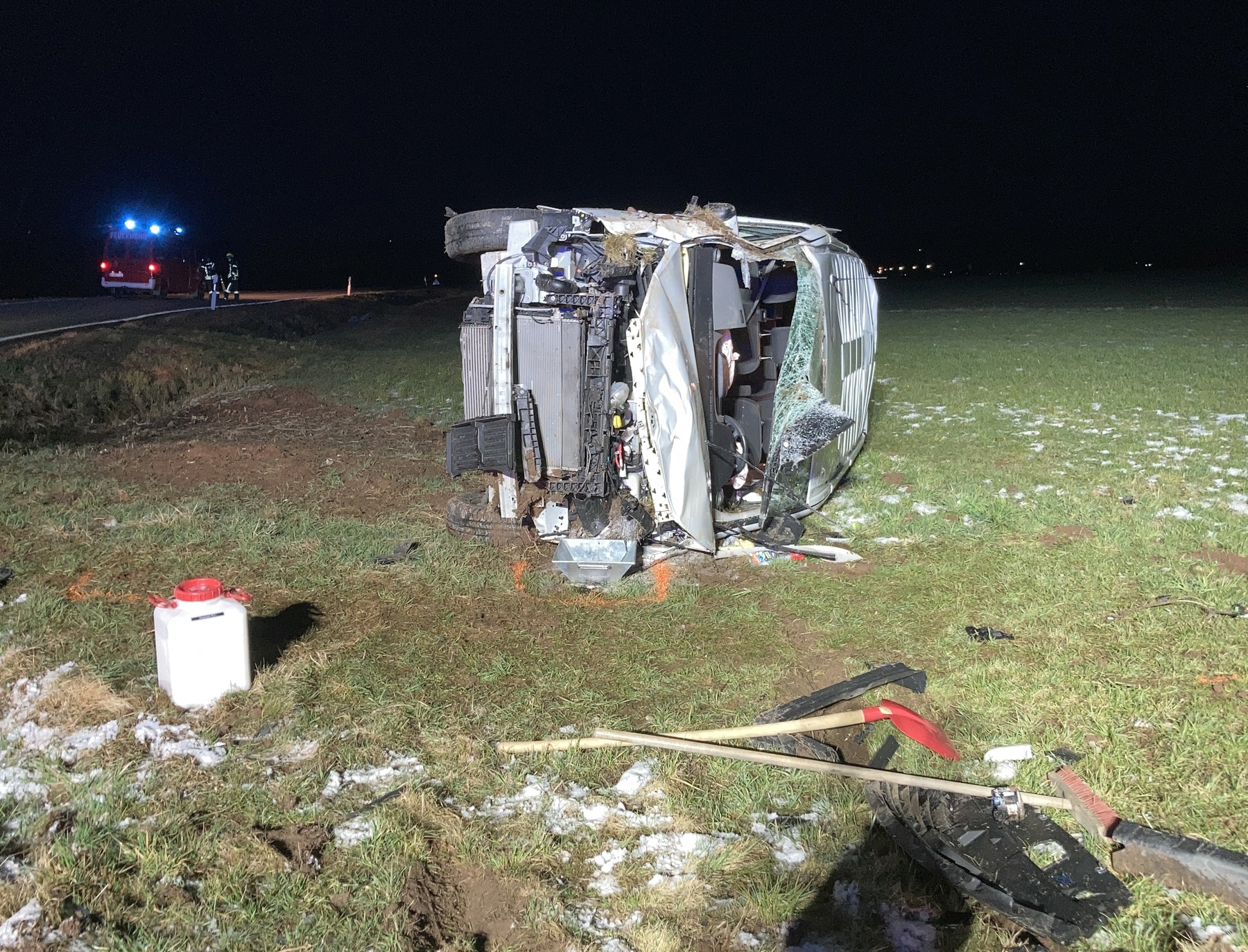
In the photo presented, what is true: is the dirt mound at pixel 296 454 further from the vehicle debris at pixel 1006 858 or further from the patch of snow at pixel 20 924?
the vehicle debris at pixel 1006 858

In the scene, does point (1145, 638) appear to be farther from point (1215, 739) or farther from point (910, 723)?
point (910, 723)

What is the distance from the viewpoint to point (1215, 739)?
341cm

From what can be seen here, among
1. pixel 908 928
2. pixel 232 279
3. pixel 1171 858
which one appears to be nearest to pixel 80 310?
pixel 232 279

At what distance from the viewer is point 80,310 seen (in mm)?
15906

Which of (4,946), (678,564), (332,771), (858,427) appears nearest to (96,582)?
(332,771)

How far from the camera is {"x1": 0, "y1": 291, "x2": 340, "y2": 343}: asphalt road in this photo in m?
13.1

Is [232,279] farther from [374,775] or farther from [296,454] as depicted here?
[374,775]

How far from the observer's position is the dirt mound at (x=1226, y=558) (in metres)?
5.16

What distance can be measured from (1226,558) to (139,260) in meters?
21.2

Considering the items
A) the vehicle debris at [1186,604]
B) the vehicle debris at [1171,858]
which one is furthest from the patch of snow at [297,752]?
the vehicle debris at [1186,604]

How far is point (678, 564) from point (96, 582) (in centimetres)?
326

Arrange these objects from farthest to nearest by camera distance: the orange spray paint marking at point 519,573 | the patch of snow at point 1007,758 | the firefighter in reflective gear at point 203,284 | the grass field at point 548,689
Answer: the firefighter in reflective gear at point 203,284 → the orange spray paint marking at point 519,573 → the patch of snow at point 1007,758 → the grass field at point 548,689

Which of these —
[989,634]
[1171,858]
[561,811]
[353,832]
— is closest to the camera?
[1171,858]

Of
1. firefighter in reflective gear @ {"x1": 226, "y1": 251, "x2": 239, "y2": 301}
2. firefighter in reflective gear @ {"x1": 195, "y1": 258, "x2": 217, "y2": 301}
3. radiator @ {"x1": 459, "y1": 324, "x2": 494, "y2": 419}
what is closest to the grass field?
radiator @ {"x1": 459, "y1": 324, "x2": 494, "y2": 419}
